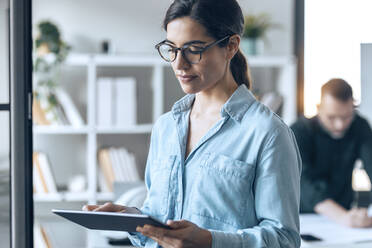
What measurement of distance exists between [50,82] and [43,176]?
0.61 meters

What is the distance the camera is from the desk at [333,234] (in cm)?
206

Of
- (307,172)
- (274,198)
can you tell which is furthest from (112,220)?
(307,172)

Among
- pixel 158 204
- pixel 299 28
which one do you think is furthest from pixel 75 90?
pixel 158 204

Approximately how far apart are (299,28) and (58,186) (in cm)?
206

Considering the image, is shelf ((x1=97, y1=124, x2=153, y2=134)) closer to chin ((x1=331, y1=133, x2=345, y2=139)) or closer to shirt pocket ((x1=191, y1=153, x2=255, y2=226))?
chin ((x1=331, y1=133, x2=345, y2=139))

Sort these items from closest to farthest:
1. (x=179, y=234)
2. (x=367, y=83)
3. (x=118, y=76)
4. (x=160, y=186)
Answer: (x=179, y=234) < (x=160, y=186) < (x=367, y=83) < (x=118, y=76)

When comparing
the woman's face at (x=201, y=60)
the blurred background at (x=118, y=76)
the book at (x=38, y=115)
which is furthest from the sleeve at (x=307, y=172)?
the woman's face at (x=201, y=60)

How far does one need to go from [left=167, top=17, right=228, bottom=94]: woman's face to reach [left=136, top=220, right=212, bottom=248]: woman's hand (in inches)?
11.6

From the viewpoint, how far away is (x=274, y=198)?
3.43ft

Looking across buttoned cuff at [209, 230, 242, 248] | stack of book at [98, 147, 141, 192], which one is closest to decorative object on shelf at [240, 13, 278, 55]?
stack of book at [98, 147, 141, 192]

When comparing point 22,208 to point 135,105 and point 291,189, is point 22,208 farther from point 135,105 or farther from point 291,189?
point 135,105

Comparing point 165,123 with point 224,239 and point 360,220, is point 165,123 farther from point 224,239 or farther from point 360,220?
point 360,220

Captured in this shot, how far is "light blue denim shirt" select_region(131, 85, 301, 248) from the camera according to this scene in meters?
1.05

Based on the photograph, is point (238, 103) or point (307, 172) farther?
point (307, 172)
